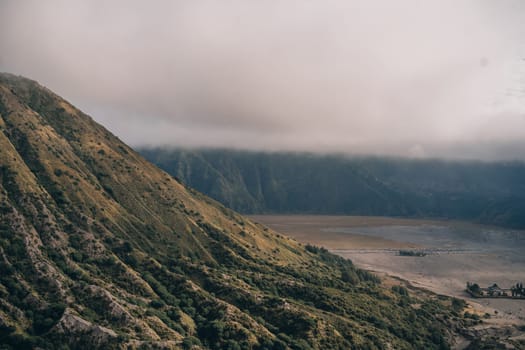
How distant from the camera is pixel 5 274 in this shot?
14262 centimetres

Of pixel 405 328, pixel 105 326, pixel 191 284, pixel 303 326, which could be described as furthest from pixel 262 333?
pixel 405 328

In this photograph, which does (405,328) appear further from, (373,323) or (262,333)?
(262,333)

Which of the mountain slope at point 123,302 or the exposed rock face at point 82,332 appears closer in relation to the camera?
the exposed rock face at point 82,332

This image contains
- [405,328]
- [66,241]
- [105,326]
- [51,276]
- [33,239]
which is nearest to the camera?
[105,326]

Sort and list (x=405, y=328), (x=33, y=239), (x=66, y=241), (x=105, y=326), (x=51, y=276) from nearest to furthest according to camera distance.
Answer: (x=105, y=326)
(x=51, y=276)
(x=33, y=239)
(x=66, y=241)
(x=405, y=328)

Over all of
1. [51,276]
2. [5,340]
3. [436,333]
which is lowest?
[436,333]

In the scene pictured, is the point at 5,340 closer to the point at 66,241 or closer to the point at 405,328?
the point at 66,241

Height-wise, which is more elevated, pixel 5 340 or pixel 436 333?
pixel 5 340

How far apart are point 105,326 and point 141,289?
31.5 metres

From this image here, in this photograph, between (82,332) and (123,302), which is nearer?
(82,332)

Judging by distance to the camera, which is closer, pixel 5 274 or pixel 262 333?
pixel 5 274

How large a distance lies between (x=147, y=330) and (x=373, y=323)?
91.8 metres

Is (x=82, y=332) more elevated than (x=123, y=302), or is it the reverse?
(x=123, y=302)

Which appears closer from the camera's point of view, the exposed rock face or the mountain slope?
the exposed rock face
